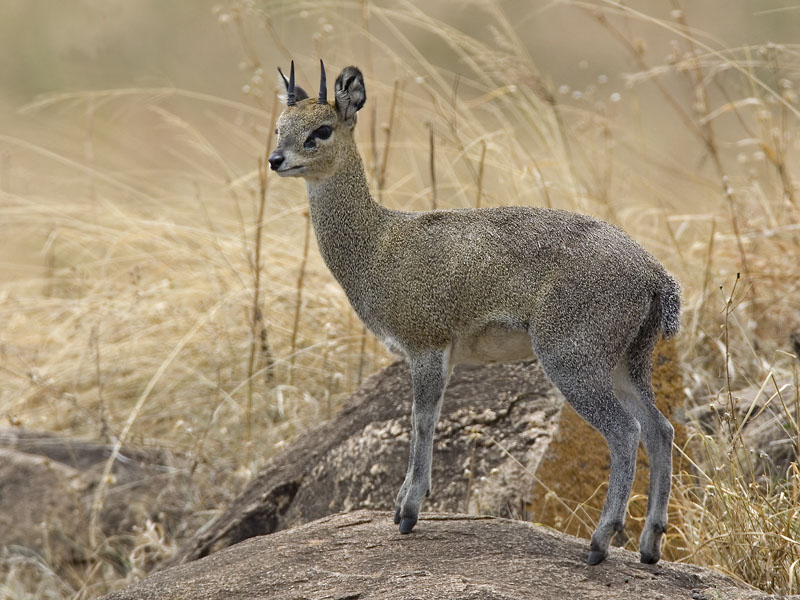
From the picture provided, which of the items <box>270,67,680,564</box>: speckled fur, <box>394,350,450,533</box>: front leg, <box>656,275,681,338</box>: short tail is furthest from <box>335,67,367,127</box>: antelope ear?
<box>656,275,681,338</box>: short tail

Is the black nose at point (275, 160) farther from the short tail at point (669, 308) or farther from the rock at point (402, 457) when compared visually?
the rock at point (402, 457)

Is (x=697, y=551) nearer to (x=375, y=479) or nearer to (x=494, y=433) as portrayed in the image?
(x=494, y=433)

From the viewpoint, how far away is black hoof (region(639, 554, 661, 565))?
4285mm

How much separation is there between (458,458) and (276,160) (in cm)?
206

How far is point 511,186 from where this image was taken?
8.14m

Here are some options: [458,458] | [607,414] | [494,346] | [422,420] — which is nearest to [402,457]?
[458,458]

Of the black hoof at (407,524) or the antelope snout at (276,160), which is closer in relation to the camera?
the antelope snout at (276,160)

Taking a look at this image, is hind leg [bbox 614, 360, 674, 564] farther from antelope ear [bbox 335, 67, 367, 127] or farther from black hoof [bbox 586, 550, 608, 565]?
antelope ear [bbox 335, 67, 367, 127]

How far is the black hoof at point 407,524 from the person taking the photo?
14.8 feet

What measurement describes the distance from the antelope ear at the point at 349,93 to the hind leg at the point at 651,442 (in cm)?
148

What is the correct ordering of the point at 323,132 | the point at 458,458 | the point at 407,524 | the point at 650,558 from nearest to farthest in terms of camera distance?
the point at 650,558
the point at 323,132
the point at 407,524
the point at 458,458

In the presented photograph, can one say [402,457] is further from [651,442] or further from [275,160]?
[275,160]

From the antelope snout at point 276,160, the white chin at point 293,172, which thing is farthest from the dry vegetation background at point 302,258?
the antelope snout at point 276,160

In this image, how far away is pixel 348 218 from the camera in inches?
181
